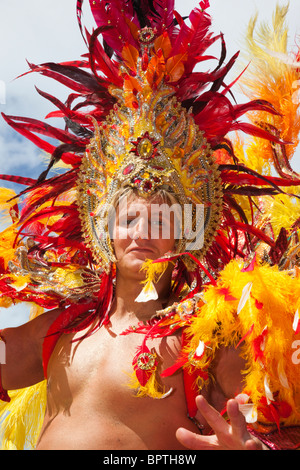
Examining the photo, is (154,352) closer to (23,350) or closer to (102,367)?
(102,367)

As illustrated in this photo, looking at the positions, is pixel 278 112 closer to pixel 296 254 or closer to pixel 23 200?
pixel 296 254

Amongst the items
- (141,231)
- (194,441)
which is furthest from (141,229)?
(194,441)

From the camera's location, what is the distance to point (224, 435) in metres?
2.04

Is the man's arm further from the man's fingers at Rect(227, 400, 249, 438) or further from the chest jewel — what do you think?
the man's fingers at Rect(227, 400, 249, 438)

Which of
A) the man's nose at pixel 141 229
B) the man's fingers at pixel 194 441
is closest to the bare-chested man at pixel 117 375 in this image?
the man's nose at pixel 141 229

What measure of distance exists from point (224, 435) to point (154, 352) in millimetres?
719

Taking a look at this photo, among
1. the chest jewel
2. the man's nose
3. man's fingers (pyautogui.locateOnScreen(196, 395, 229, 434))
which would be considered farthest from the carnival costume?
man's fingers (pyautogui.locateOnScreen(196, 395, 229, 434))

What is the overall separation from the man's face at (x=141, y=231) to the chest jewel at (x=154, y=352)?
28 cm

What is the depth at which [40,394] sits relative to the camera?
3.59m

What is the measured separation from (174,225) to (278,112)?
0.97m

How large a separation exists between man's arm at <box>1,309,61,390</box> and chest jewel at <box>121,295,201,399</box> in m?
0.58

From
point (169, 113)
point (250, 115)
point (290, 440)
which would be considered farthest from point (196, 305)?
point (250, 115)

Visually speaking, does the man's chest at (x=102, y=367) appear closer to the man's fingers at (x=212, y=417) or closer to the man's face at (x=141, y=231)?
the man's face at (x=141, y=231)

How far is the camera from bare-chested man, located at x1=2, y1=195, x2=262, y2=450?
256cm
